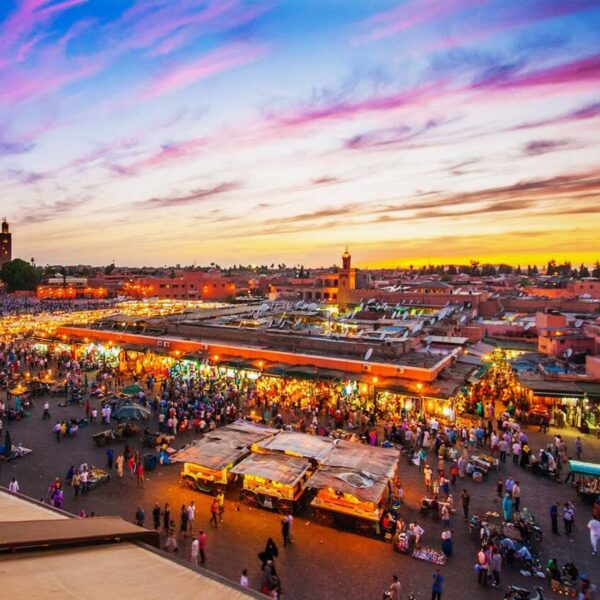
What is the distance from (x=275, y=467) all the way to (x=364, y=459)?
2424mm

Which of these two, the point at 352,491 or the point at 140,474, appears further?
the point at 140,474

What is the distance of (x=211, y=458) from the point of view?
1267cm

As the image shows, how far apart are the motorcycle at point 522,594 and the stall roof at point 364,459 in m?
3.70

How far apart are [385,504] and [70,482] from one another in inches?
353

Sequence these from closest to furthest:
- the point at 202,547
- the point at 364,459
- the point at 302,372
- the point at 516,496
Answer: the point at 202,547, the point at 516,496, the point at 364,459, the point at 302,372

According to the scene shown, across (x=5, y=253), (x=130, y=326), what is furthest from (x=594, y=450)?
(x=5, y=253)

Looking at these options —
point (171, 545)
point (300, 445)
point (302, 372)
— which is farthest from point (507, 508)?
point (302, 372)

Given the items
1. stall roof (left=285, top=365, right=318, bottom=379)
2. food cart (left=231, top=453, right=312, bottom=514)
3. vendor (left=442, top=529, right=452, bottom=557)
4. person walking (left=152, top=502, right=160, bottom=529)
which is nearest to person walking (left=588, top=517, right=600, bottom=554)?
vendor (left=442, top=529, right=452, bottom=557)

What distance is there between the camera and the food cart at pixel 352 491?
10844 mm

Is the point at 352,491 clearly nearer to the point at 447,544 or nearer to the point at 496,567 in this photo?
the point at 447,544

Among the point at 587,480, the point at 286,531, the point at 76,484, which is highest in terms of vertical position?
the point at 76,484

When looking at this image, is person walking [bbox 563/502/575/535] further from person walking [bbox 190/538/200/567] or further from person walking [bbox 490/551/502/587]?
person walking [bbox 190/538/200/567]

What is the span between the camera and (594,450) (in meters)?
16.2

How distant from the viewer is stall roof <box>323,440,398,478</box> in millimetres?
11797
